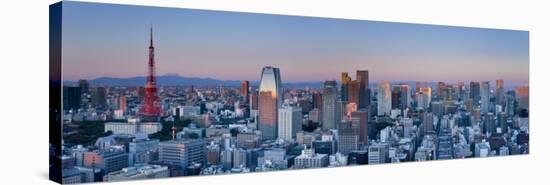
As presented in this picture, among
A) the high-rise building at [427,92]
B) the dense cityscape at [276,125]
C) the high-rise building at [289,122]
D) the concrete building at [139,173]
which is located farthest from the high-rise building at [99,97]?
the high-rise building at [427,92]

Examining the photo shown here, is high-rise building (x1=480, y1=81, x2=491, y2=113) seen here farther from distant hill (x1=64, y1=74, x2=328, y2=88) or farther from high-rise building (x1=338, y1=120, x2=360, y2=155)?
distant hill (x1=64, y1=74, x2=328, y2=88)

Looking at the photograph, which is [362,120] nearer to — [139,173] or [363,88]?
[363,88]

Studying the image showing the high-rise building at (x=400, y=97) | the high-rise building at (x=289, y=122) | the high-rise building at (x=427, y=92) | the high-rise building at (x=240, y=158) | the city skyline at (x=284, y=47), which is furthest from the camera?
the high-rise building at (x=427, y=92)

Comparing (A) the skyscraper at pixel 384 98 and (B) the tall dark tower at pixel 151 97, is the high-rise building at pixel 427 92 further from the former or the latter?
(B) the tall dark tower at pixel 151 97

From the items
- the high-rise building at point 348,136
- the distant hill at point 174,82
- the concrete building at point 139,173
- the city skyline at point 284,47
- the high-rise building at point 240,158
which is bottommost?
the concrete building at point 139,173

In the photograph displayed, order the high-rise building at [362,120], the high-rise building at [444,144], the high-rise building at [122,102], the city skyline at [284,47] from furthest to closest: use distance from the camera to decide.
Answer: the high-rise building at [444,144] < the high-rise building at [362,120] < the high-rise building at [122,102] < the city skyline at [284,47]

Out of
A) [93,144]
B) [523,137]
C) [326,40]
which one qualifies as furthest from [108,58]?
[523,137]

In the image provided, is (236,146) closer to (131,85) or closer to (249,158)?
(249,158)
